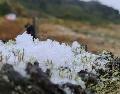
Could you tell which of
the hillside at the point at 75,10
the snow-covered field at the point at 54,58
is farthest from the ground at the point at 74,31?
the snow-covered field at the point at 54,58

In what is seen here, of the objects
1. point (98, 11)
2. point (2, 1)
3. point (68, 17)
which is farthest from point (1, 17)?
point (98, 11)

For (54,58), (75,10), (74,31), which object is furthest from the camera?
(75,10)

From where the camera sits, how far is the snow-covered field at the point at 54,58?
23.6ft

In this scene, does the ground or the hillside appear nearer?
the ground

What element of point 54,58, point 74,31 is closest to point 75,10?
point 74,31

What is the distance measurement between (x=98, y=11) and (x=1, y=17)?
62.0 feet

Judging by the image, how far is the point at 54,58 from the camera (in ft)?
26.0

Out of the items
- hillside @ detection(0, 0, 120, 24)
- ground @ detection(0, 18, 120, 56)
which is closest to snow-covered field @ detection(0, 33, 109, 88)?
ground @ detection(0, 18, 120, 56)

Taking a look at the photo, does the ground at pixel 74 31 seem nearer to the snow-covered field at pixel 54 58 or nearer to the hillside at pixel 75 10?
the hillside at pixel 75 10

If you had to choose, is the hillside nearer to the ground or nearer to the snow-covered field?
the ground

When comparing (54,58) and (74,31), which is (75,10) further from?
(54,58)

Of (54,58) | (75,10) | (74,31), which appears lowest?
(54,58)

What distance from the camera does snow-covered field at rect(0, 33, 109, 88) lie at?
23.6 ft

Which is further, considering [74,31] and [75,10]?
[75,10]
